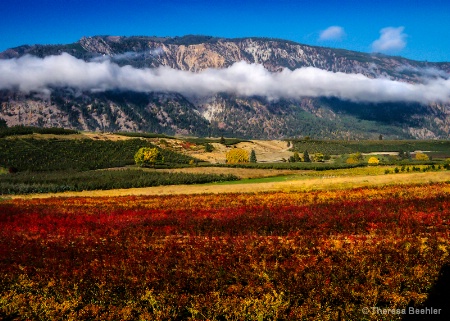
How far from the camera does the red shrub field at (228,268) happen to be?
1180 cm

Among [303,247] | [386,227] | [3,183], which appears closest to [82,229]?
[303,247]

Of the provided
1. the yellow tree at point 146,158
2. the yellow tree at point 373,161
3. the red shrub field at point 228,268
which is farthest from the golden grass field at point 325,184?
the yellow tree at point 146,158

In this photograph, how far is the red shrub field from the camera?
38.7ft

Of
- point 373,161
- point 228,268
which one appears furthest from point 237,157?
point 228,268

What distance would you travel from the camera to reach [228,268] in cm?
1475

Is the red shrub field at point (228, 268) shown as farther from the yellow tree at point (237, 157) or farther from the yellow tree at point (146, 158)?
the yellow tree at point (237, 157)

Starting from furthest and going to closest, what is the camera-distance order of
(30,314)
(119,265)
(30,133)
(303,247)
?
(30,133) < (303,247) < (119,265) < (30,314)

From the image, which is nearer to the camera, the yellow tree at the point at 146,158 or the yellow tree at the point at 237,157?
the yellow tree at the point at 146,158

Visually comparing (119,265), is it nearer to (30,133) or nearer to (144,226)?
(144,226)

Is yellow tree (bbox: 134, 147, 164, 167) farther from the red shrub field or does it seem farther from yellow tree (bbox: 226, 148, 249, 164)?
the red shrub field

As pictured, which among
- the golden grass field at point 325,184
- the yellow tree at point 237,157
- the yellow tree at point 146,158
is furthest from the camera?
the yellow tree at point 237,157

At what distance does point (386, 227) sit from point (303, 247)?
263 inches

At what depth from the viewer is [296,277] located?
13.4m

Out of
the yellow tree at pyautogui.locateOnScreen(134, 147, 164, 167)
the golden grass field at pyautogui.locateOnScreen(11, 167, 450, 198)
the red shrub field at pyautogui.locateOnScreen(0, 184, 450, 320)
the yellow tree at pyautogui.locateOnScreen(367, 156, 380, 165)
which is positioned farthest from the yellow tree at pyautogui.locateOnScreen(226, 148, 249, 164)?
the red shrub field at pyautogui.locateOnScreen(0, 184, 450, 320)
